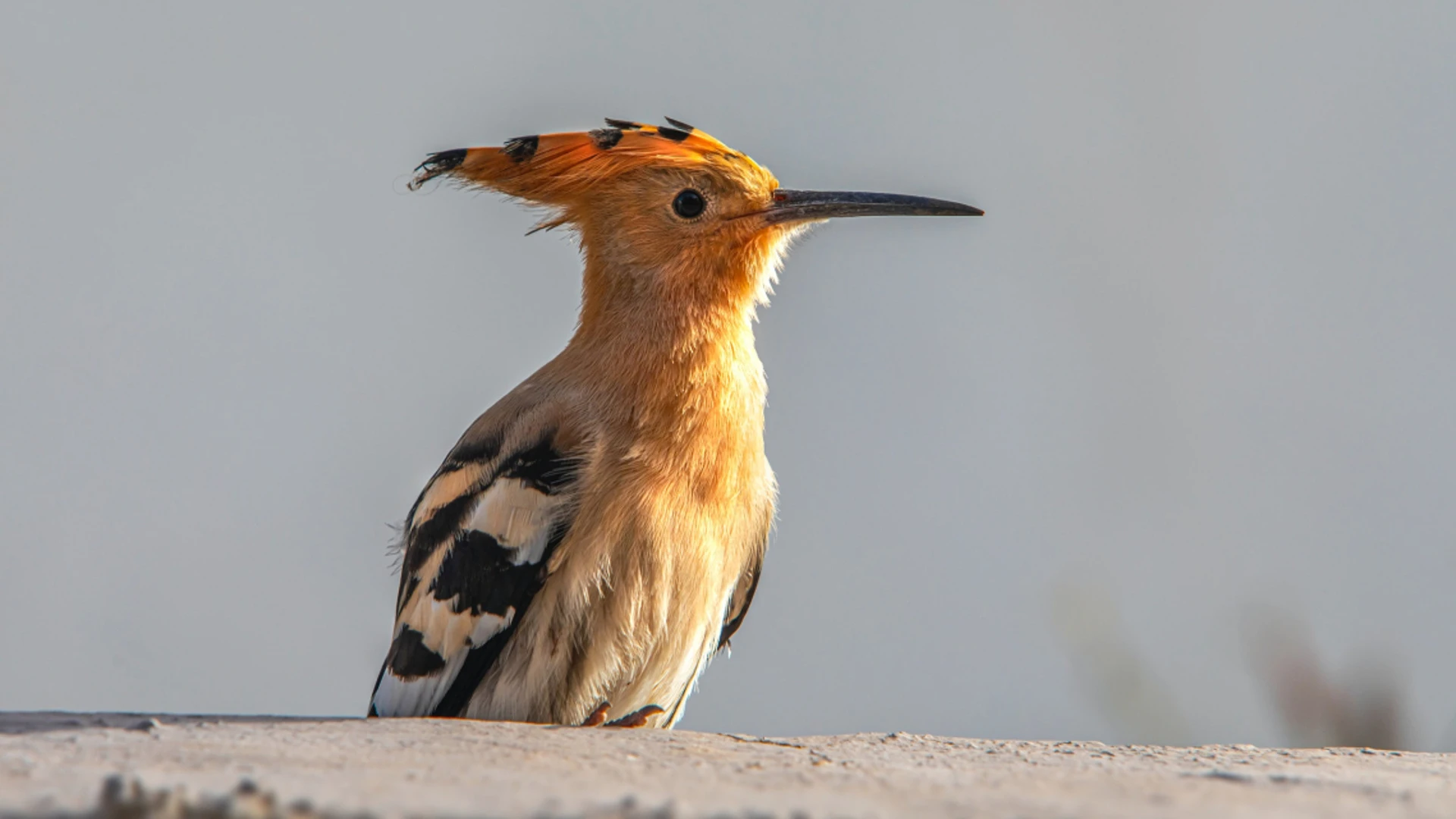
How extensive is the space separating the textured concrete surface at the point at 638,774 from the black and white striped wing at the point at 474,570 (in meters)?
0.25

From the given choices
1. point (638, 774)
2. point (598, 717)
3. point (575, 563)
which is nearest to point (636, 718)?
point (598, 717)

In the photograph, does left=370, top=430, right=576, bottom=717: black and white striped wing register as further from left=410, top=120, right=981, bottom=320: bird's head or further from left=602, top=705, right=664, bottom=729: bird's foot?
left=410, top=120, right=981, bottom=320: bird's head

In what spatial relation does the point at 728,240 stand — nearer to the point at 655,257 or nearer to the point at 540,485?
the point at 655,257

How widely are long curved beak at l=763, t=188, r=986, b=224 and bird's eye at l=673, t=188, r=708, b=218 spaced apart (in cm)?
10

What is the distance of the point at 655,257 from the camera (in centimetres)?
194

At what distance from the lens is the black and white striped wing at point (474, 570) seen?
167 cm

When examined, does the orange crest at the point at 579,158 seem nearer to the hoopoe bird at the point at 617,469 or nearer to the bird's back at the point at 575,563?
the hoopoe bird at the point at 617,469

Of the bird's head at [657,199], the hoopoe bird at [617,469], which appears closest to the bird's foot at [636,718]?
the hoopoe bird at [617,469]

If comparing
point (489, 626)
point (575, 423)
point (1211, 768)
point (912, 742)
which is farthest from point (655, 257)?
point (1211, 768)

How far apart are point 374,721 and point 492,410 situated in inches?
22.9

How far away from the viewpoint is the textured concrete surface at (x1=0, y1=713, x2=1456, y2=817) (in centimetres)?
96

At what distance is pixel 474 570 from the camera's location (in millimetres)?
1699

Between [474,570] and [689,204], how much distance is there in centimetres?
62

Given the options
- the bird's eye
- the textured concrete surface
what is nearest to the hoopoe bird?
the bird's eye
